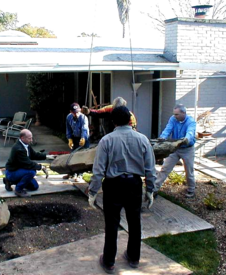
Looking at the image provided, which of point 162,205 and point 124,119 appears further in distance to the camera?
point 162,205

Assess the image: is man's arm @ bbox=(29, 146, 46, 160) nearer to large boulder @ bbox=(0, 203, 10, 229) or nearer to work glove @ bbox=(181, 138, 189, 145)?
large boulder @ bbox=(0, 203, 10, 229)

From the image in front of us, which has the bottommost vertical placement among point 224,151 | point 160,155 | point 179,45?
point 224,151

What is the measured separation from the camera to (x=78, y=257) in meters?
4.67

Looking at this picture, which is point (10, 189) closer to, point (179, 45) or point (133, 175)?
point (133, 175)

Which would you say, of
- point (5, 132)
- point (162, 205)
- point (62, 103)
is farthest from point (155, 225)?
point (62, 103)

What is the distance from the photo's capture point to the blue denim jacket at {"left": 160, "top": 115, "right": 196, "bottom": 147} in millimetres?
6573

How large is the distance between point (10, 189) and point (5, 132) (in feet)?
17.4

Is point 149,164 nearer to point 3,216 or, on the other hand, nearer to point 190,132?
point 3,216

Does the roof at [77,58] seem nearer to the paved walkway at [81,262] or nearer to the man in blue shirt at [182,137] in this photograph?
the man in blue shirt at [182,137]

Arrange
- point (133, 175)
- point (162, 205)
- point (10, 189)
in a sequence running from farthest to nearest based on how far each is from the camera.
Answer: point (10, 189) < point (162, 205) < point (133, 175)

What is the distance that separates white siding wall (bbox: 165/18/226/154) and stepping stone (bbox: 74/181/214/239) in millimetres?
4289

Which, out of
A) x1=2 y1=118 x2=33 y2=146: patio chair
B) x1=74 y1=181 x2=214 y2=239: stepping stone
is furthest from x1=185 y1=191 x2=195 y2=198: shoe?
x1=2 y1=118 x2=33 y2=146: patio chair

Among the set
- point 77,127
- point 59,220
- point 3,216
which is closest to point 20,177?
point 59,220

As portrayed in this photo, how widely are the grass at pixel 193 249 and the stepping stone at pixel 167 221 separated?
0.14 metres
